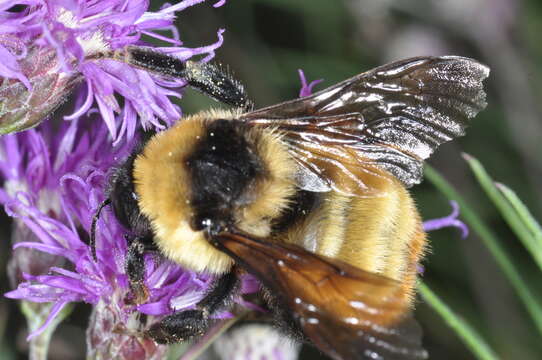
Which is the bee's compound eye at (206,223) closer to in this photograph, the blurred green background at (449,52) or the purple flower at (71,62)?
the purple flower at (71,62)

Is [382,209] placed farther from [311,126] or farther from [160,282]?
[160,282]

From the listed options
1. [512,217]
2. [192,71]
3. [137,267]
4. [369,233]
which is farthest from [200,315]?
[512,217]

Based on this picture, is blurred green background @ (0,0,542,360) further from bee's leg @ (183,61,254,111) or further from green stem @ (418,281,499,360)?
bee's leg @ (183,61,254,111)

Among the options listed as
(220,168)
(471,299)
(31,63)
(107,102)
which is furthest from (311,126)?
(471,299)

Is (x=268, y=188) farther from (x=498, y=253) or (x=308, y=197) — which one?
(x=498, y=253)

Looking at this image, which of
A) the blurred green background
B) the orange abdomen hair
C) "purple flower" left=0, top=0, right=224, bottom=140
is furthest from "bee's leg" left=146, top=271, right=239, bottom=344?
the blurred green background

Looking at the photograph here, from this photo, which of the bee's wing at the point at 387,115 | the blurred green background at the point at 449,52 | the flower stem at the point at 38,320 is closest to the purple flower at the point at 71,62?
the bee's wing at the point at 387,115
